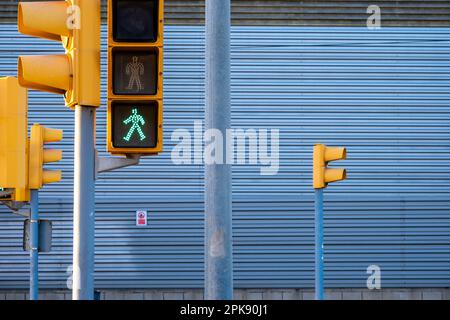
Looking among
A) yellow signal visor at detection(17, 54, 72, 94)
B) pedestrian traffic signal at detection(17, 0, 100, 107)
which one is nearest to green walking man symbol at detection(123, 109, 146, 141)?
pedestrian traffic signal at detection(17, 0, 100, 107)

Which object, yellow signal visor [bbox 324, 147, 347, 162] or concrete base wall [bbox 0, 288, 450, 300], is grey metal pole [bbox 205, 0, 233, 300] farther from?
concrete base wall [bbox 0, 288, 450, 300]

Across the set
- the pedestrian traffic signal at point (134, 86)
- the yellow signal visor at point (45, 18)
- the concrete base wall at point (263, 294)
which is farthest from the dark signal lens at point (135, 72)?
the concrete base wall at point (263, 294)

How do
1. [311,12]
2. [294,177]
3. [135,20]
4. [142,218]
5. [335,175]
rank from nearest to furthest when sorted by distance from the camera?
[135,20] < [335,175] < [142,218] < [294,177] < [311,12]

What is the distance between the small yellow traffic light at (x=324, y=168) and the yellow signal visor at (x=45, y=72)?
8209mm

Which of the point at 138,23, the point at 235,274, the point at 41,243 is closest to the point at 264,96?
the point at 235,274

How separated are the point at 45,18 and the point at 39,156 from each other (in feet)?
26.3

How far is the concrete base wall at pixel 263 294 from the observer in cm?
2470

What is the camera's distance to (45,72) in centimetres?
872

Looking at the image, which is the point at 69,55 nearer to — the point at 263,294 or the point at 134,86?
the point at 134,86

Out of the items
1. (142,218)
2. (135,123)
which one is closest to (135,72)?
(135,123)

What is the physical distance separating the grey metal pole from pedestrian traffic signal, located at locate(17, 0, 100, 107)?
3.16 feet

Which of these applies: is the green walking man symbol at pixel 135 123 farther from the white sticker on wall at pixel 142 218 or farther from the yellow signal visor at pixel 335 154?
the white sticker on wall at pixel 142 218

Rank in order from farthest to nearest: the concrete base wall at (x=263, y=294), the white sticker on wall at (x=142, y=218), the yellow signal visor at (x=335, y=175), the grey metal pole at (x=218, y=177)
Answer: the white sticker on wall at (x=142, y=218) → the concrete base wall at (x=263, y=294) → the yellow signal visor at (x=335, y=175) → the grey metal pole at (x=218, y=177)

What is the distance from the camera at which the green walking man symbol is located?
8.77 m
